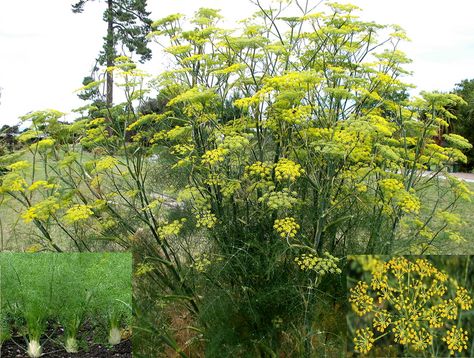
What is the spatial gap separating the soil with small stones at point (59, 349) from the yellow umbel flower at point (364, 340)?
4.12 ft

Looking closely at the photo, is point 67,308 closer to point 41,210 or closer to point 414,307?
point 41,210

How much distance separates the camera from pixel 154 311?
452cm

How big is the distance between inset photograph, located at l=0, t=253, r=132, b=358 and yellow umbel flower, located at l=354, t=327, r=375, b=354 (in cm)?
126

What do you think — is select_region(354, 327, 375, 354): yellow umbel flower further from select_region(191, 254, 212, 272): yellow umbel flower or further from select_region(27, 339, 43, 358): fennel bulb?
select_region(27, 339, 43, 358): fennel bulb

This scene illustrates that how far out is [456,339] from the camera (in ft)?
9.39

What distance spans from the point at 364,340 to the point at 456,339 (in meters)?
0.44

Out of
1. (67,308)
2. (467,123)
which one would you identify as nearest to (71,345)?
(67,308)

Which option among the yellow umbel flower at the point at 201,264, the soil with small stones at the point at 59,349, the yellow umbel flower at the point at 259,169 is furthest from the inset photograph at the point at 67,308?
the yellow umbel flower at the point at 259,169

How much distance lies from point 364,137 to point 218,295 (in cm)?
156

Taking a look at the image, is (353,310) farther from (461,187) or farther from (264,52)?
(461,187)

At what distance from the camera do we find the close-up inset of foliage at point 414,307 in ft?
9.47

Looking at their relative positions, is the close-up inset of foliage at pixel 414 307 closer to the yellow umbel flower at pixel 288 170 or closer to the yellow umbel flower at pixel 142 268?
the yellow umbel flower at pixel 288 170

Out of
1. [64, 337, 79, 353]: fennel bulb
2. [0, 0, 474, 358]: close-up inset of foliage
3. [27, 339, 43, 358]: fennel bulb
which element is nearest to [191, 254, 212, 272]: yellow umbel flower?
[0, 0, 474, 358]: close-up inset of foliage

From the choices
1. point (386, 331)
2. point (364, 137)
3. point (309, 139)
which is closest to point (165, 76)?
point (309, 139)
